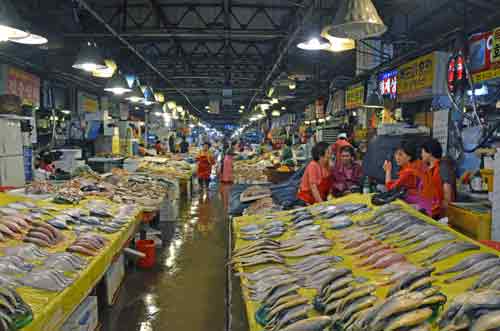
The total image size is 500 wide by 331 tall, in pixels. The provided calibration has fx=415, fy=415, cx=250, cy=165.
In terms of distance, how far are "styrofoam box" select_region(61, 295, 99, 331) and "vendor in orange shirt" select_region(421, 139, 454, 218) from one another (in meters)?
3.92

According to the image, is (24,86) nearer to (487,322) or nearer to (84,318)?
(84,318)

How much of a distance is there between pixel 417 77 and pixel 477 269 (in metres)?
7.39

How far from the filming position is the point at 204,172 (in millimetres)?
15922

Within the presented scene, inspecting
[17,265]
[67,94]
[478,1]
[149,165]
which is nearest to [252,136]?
[67,94]

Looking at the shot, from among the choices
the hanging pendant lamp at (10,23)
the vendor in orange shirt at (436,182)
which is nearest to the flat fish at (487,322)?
the vendor in orange shirt at (436,182)

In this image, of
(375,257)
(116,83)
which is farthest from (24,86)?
(375,257)

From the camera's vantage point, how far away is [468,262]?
8.45 feet

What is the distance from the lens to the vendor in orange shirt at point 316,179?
6305mm

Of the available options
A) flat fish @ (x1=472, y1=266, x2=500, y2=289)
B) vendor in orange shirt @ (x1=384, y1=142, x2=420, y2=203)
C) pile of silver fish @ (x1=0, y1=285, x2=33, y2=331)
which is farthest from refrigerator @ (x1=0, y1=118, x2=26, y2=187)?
flat fish @ (x1=472, y1=266, x2=500, y2=289)

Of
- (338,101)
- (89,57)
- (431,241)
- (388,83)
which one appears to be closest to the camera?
(431,241)

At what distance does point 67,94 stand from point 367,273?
17.8m

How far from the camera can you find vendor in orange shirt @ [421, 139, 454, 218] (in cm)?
499

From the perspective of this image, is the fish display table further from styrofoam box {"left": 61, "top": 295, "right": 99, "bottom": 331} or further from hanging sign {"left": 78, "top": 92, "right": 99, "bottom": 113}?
hanging sign {"left": 78, "top": 92, "right": 99, "bottom": 113}

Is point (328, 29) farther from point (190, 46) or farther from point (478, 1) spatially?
point (190, 46)
